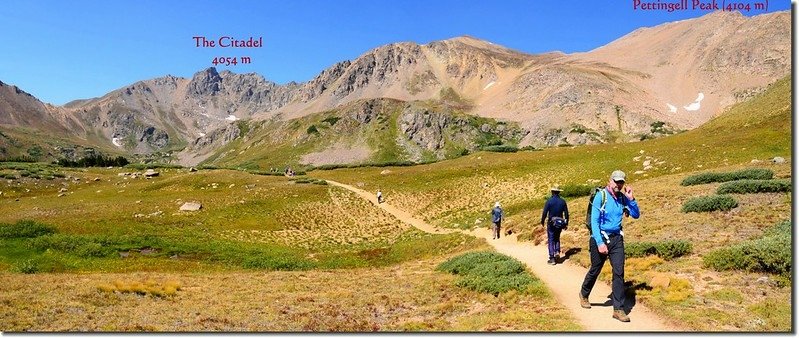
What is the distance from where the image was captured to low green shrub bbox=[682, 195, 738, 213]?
2455 cm

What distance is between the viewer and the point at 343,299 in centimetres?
1936

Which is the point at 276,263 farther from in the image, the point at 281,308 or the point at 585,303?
the point at 585,303

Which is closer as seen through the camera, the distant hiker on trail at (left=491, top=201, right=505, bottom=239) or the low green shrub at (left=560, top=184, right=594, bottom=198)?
the distant hiker on trail at (left=491, top=201, right=505, bottom=239)

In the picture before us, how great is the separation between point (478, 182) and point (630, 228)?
133 feet

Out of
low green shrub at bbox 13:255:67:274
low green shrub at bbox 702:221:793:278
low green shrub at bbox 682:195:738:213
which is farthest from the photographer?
low green shrub at bbox 13:255:67:274

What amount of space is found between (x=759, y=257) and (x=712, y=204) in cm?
1106

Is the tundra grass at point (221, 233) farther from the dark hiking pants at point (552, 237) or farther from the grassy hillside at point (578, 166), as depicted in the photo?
the dark hiking pants at point (552, 237)

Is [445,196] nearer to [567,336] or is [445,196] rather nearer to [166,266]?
[166,266]

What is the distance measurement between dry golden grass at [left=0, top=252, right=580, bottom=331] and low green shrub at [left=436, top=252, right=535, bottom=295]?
0.53 metres

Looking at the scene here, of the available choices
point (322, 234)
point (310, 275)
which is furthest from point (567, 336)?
point (322, 234)

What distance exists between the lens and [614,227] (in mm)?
13172

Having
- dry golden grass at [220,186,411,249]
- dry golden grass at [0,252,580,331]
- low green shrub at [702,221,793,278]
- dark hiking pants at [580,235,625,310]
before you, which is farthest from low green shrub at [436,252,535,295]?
dry golden grass at [220,186,411,249]

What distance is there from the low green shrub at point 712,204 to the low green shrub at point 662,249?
766 cm

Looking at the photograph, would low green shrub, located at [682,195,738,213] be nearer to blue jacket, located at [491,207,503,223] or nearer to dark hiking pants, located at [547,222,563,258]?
dark hiking pants, located at [547,222,563,258]
